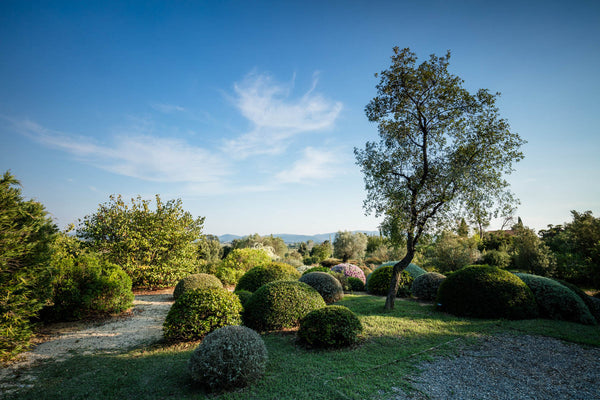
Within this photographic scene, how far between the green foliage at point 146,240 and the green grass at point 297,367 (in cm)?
726

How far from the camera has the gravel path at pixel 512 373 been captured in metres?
4.04

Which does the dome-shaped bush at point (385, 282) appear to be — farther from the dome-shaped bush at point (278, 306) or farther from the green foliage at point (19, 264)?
the green foliage at point (19, 264)

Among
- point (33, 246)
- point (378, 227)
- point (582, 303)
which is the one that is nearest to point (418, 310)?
point (378, 227)

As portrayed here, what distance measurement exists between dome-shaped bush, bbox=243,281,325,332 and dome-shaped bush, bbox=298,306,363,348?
0.91 metres

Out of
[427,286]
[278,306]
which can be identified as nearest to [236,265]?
[278,306]

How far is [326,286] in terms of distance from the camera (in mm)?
9883

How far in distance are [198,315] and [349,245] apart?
2844 centimetres

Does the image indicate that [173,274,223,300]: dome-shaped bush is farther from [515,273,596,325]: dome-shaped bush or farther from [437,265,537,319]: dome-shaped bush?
[515,273,596,325]: dome-shaped bush

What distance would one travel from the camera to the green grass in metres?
3.87

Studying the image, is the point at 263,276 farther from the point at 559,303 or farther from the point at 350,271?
the point at 559,303

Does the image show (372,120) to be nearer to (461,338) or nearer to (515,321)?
(461,338)

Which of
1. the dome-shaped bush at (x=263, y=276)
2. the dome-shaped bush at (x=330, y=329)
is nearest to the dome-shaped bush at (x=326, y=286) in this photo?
the dome-shaped bush at (x=263, y=276)

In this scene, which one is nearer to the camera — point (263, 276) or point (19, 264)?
point (19, 264)

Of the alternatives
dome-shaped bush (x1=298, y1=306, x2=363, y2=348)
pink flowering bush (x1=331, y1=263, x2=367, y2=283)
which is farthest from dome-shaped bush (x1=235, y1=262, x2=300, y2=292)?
pink flowering bush (x1=331, y1=263, x2=367, y2=283)
